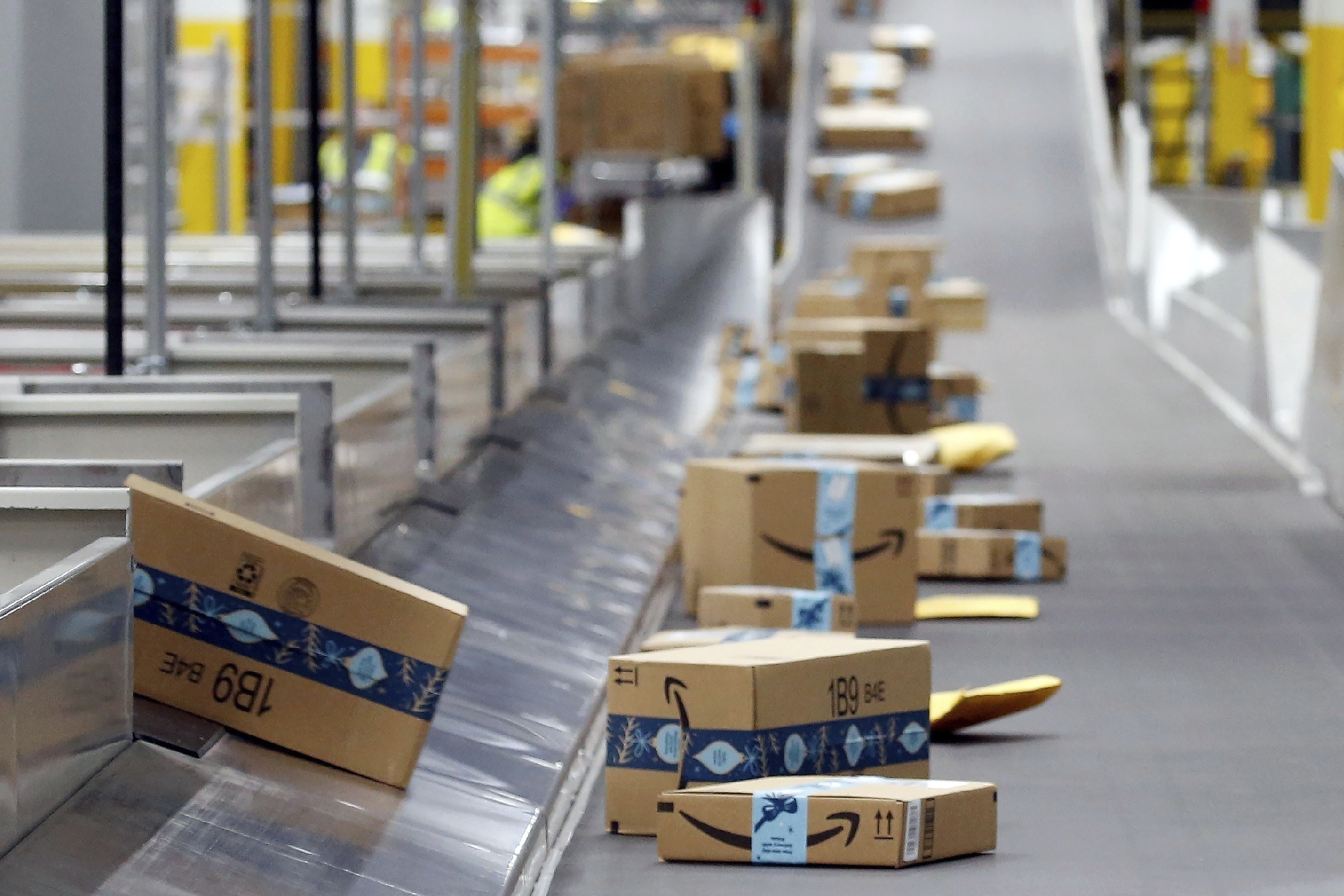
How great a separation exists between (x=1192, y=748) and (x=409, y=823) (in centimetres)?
152

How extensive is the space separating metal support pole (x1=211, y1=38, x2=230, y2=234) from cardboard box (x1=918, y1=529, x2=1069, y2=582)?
7530 mm

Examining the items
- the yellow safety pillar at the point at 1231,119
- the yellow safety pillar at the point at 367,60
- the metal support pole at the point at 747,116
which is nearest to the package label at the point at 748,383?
the metal support pole at the point at 747,116

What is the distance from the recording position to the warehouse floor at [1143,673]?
9.41 feet

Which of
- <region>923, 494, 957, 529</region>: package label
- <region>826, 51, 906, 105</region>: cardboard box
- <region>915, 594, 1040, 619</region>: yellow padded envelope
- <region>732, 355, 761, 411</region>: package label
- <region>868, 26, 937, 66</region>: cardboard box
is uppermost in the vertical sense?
<region>868, 26, 937, 66</region>: cardboard box

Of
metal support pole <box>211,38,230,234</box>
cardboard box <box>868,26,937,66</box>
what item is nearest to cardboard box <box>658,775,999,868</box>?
metal support pole <box>211,38,230,234</box>

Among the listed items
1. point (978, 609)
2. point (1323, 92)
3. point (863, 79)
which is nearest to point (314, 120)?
point (978, 609)

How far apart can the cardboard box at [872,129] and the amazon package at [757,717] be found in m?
11.6

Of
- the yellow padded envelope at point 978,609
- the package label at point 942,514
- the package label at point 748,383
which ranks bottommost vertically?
the yellow padded envelope at point 978,609

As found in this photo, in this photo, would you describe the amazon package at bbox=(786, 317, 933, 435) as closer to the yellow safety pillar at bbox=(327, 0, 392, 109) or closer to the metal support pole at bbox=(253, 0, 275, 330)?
the metal support pole at bbox=(253, 0, 275, 330)

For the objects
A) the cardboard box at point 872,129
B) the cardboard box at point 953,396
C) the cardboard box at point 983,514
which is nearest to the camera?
the cardboard box at point 983,514

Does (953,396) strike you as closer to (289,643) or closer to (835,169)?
(289,643)

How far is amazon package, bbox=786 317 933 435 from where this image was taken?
21.4 ft

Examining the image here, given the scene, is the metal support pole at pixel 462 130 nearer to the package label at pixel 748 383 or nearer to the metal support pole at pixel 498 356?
the metal support pole at pixel 498 356

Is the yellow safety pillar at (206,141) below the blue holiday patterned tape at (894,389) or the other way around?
the other way around
